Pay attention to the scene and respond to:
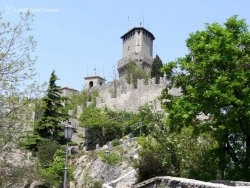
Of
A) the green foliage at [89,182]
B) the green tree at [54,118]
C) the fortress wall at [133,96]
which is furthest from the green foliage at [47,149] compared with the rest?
the fortress wall at [133,96]

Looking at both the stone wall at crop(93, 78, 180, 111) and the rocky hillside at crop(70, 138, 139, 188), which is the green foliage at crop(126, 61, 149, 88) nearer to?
the stone wall at crop(93, 78, 180, 111)

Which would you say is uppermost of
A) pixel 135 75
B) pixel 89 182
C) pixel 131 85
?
pixel 135 75

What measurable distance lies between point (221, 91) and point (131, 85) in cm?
3152

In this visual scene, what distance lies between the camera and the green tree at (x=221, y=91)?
20125 mm

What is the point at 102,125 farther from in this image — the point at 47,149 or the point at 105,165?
the point at 105,165

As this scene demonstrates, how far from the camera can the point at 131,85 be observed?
169ft

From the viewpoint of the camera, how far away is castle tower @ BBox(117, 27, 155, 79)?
72.2m

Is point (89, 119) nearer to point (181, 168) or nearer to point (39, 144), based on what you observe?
point (39, 144)

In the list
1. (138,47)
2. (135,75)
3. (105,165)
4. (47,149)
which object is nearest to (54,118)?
(47,149)

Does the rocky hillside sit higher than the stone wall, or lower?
lower

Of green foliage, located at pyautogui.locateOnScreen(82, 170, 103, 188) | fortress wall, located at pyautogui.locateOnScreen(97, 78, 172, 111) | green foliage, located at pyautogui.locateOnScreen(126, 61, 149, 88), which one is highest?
green foliage, located at pyautogui.locateOnScreen(126, 61, 149, 88)

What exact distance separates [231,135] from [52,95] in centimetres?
2223

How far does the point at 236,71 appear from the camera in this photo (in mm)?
20578

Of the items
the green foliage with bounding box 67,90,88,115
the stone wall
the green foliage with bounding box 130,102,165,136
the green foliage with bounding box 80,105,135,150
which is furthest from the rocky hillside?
the green foliage with bounding box 67,90,88,115
